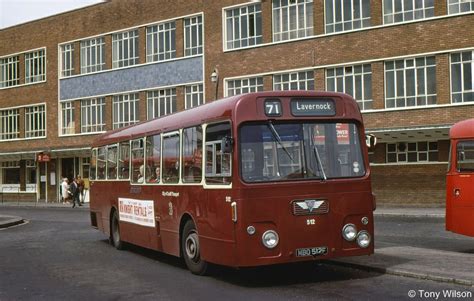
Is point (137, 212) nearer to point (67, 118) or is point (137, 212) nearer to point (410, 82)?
point (410, 82)

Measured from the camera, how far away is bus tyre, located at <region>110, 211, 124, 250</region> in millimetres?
15117

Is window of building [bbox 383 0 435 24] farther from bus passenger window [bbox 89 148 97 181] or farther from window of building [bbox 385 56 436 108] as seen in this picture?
bus passenger window [bbox 89 148 97 181]

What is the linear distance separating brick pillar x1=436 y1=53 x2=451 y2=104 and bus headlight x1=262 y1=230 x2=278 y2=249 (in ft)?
71.4

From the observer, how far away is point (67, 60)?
46625mm

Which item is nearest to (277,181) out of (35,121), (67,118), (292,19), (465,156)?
(465,156)

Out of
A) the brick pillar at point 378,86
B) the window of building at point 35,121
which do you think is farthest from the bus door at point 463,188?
the window of building at point 35,121

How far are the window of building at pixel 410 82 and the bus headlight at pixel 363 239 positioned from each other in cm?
2106

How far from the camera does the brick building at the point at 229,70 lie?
95.1 ft

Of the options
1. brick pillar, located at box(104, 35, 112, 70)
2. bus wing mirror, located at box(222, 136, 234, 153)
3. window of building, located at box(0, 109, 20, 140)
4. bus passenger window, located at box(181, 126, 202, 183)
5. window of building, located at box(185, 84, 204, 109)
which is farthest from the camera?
window of building, located at box(0, 109, 20, 140)

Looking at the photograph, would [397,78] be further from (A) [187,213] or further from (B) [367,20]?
(A) [187,213]

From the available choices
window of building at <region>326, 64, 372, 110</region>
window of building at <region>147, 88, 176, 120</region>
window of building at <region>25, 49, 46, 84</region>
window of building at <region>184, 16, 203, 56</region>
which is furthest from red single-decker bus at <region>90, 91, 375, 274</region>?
window of building at <region>25, 49, 46, 84</region>

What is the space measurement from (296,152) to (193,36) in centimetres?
3036

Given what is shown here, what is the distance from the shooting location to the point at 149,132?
13039mm

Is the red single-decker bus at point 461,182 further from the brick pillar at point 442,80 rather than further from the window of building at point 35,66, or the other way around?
the window of building at point 35,66
